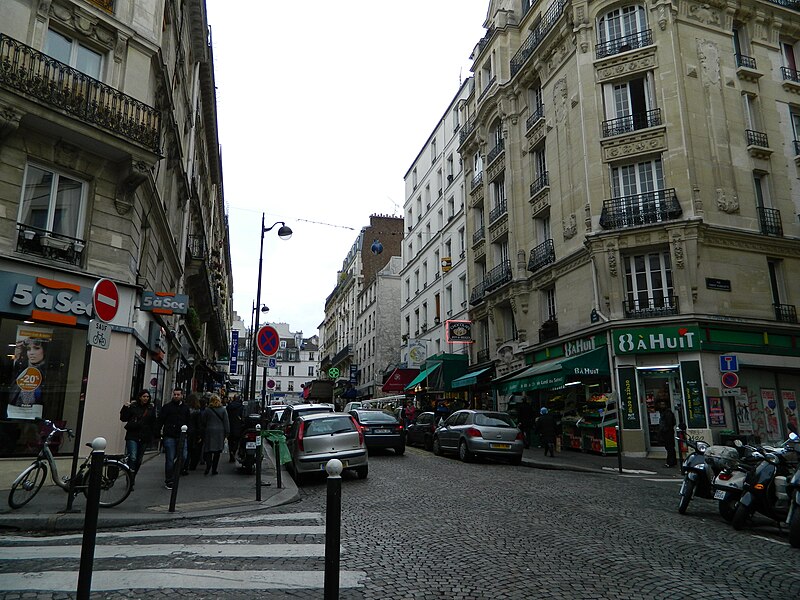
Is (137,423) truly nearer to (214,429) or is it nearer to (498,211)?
→ (214,429)

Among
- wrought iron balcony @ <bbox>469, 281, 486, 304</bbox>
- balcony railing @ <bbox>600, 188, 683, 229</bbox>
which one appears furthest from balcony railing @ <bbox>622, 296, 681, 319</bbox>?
wrought iron balcony @ <bbox>469, 281, 486, 304</bbox>

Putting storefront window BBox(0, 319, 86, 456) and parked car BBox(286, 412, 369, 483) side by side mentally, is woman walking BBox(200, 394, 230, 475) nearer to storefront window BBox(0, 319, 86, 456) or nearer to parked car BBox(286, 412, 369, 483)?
parked car BBox(286, 412, 369, 483)

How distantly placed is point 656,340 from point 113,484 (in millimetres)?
16083

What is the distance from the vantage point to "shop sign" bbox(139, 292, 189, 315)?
13.2 metres

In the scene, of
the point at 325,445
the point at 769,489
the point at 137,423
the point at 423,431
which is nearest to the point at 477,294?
Answer: the point at 423,431

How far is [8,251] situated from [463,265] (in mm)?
25024

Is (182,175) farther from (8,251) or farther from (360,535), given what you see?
(360,535)

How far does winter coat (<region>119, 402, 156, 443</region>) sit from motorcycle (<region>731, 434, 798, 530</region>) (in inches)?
366

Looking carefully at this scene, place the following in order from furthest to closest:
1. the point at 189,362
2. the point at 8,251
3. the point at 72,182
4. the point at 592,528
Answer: the point at 189,362 → the point at 72,182 → the point at 8,251 → the point at 592,528

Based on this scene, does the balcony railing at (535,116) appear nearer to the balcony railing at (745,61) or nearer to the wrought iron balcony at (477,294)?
the balcony railing at (745,61)

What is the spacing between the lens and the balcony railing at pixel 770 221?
2044 centimetres

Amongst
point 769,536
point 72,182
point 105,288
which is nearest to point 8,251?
point 72,182

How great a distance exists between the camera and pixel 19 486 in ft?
26.6

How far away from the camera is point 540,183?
25000 millimetres
